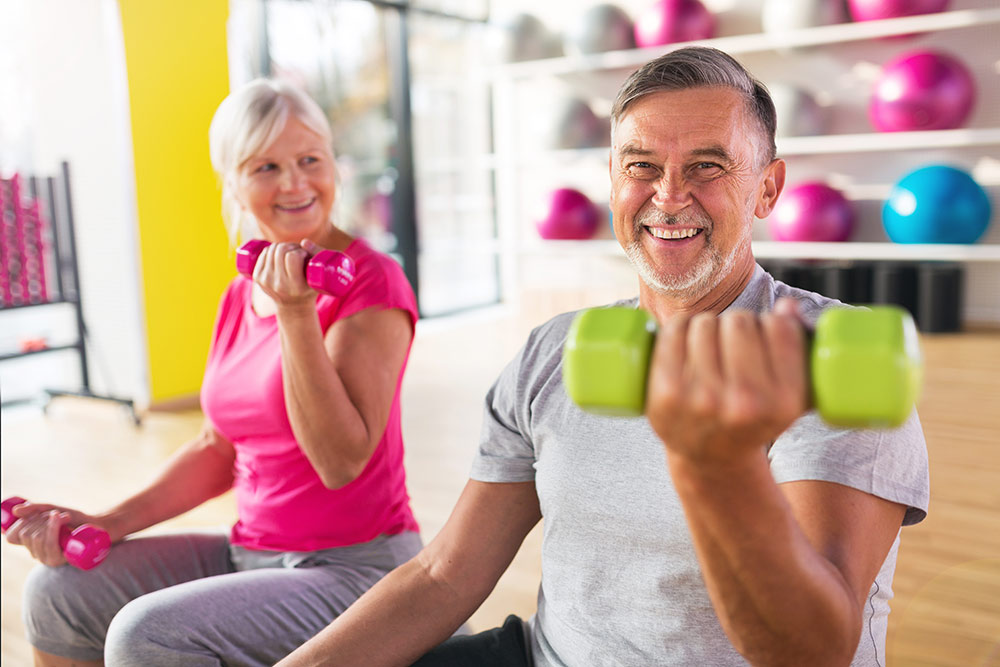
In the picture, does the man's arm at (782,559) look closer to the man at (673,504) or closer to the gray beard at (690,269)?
the man at (673,504)

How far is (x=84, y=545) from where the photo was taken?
1152 mm

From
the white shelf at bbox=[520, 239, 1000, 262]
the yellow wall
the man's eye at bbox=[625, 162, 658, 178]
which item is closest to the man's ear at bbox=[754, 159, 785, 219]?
the man's eye at bbox=[625, 162, 658, 178]

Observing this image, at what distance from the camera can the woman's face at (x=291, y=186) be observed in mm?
1353

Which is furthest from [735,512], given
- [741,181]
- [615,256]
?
[615,256]

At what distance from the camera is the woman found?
109 cm

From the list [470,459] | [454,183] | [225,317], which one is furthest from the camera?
[454,183]

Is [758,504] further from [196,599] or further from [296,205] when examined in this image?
[296,205]

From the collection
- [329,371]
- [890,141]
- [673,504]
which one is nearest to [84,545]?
[329,371]

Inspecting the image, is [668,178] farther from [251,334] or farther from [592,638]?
[251,334]

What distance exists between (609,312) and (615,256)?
554 cm

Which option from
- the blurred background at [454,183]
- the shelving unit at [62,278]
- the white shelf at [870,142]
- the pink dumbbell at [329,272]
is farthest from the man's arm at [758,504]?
the white shelf at [870,142]

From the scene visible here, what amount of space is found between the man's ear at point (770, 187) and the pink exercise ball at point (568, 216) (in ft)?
14.7

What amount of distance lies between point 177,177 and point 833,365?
12.5 feet

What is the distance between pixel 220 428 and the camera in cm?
131
